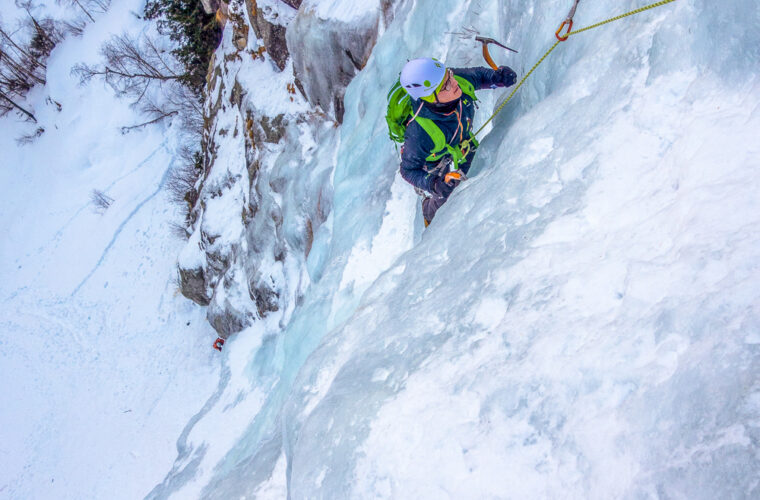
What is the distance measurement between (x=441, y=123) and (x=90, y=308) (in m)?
12.9

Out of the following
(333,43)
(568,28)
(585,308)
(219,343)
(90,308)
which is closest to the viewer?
(585,308)

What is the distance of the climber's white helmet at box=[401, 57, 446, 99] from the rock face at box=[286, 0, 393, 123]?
10.2ft

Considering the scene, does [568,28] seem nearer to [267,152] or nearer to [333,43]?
[333,43]

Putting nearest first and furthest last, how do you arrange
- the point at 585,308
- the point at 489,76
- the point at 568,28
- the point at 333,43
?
1. the point at 585,308
2. the point at 568,28
3. the point at 489,76
4. the point at 333,43

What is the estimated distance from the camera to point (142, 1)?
54.0 feet

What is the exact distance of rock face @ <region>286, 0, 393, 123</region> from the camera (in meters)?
5.73

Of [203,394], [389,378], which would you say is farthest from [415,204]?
[203,394]

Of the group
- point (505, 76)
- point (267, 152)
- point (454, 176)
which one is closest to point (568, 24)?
point (505, 76)

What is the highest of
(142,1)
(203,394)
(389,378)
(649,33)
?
(142,1)

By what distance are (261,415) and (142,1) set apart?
16562 millimetres

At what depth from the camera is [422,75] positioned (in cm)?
280

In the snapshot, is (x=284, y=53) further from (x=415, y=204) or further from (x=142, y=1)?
(x=142, y=1)

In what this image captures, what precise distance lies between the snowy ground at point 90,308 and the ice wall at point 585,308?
7.87 meters

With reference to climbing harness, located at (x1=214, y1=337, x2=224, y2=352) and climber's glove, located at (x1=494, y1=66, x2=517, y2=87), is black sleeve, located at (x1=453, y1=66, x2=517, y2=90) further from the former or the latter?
climbing harness, located at (x1=214, y1=337, x2=224, y2=352)
